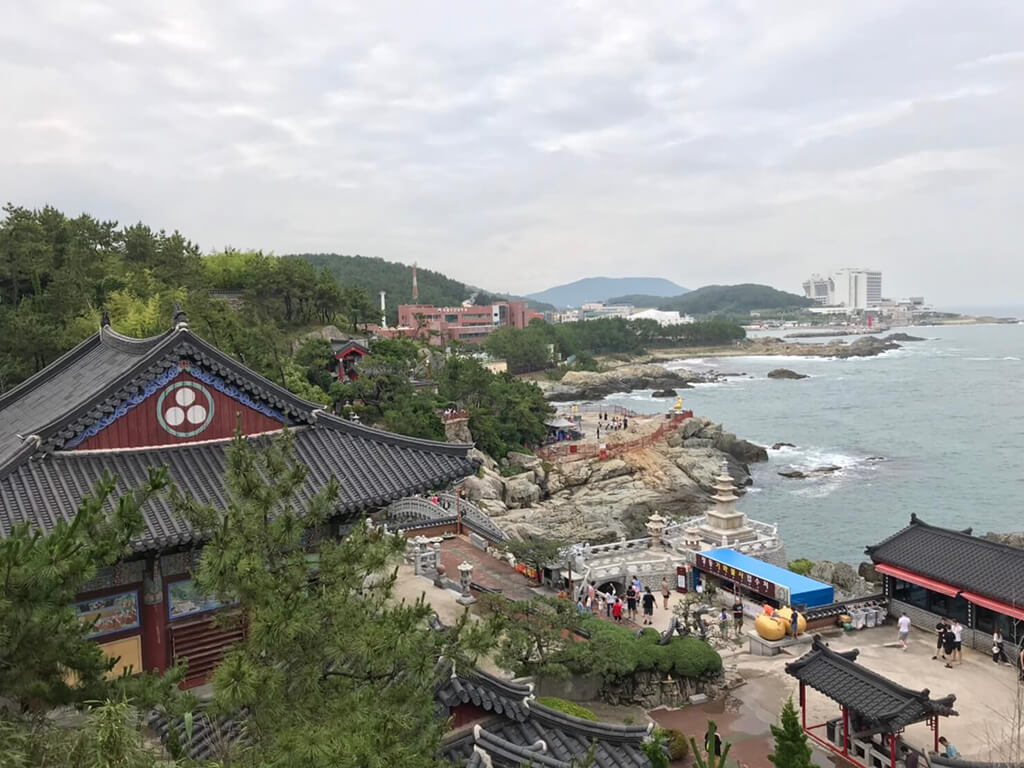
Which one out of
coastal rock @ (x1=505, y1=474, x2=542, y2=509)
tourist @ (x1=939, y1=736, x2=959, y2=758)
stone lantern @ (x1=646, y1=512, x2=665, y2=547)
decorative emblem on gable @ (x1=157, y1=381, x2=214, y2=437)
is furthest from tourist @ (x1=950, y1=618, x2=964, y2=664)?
coastal rock @ (x1=505, y1=474, x2=542, y2=509)

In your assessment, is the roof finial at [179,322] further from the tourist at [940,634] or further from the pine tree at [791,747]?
the tourist at [940,634]

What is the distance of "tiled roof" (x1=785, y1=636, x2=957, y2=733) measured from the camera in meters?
15.3

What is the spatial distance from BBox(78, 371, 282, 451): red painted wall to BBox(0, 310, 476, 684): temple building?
0.02 meters

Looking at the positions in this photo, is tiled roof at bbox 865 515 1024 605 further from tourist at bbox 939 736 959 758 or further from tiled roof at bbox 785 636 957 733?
tiled roof at bbox 785 636 957 733

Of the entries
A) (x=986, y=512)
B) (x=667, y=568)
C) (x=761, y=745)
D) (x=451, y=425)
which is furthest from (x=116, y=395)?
(x=986, y=512)

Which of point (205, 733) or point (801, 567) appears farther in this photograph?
point (801, 567)

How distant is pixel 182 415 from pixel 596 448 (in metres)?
52.8

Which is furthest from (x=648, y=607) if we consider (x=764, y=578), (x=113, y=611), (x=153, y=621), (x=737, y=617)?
(x=113, y=611)

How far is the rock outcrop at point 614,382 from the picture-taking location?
367 feet

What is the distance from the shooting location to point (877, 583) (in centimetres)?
3256

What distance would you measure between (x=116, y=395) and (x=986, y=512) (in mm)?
58071

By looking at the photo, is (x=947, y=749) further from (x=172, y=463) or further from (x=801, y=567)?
(x=172, y=463)

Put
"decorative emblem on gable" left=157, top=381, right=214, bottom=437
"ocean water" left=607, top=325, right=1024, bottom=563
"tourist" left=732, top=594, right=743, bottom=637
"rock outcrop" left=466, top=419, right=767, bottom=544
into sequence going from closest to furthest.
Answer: "decorative emblem on gable" left=157, top=381, right=214, bottom=437
"tourist" left=732, top=594, right=743, bottom=637
"rock outcrop" left=466, top=419, right=767, bottom=544
"ocean water" left=607, top=325, right=1024, bottom=563

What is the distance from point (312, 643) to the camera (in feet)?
23.0
